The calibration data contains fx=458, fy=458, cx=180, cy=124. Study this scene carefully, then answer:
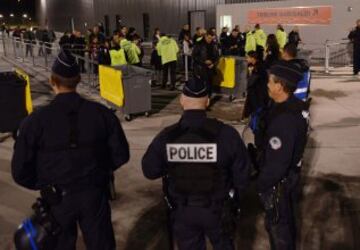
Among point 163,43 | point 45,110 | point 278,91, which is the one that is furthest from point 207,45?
point 45,110

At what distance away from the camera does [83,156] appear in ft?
10.8

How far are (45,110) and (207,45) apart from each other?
839 cm

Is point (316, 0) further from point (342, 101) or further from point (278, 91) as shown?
point (278, 91)

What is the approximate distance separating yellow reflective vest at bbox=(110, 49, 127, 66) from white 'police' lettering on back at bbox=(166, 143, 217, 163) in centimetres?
884

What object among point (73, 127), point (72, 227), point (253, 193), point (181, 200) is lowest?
point (253, 193)

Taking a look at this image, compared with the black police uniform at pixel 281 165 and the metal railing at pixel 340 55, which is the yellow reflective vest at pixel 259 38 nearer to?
the metal railing at pixel 340 55

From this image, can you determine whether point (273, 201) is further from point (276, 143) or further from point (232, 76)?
point (232, 76)

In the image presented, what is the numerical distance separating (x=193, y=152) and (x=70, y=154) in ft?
2.86

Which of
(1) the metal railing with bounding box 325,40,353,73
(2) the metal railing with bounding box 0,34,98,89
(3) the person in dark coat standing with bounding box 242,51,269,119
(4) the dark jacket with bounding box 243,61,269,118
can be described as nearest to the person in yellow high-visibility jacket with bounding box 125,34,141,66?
(2) the metal railing with bounding box 0,34,98,89

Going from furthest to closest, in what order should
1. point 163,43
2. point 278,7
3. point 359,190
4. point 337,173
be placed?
point 278,7 → point 163,43 → point 337,173 → point 359,190

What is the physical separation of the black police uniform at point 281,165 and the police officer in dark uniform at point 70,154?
117 cm

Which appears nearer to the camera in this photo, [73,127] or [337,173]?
[73,127]

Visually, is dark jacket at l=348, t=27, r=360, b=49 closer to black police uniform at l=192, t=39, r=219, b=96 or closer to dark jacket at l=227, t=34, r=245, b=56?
dark jacket at l=227, t=34, r=245, b=56

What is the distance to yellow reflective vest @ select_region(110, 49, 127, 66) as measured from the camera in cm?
1173
